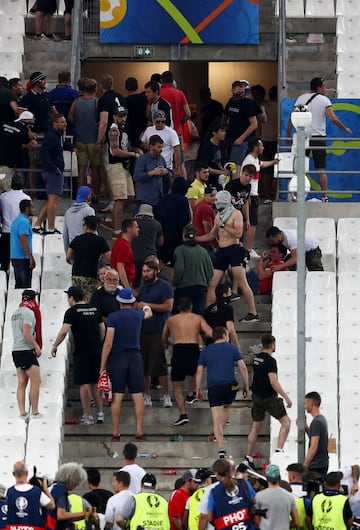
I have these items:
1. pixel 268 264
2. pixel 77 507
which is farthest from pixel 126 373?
pixel 77 507

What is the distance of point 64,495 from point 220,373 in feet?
14.0

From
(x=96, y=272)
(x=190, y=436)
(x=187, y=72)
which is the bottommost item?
(x=190, y=436)

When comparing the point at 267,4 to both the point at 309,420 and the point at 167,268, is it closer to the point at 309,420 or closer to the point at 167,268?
the point at 167,268

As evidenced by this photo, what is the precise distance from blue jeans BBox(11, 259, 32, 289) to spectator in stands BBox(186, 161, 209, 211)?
2487 millimetres

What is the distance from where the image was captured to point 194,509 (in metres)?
23.8

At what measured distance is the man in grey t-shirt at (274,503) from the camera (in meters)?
23.4

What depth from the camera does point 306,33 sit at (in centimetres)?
3647

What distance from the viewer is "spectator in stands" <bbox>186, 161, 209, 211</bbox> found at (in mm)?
30938

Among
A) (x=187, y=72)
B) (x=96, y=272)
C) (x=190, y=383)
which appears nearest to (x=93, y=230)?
(x=96, y=272)

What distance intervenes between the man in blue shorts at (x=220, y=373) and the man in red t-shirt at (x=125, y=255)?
1.95 m

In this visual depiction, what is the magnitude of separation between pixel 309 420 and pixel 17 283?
4347 mm

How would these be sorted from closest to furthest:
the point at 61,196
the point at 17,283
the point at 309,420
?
the point at 309,420 → the point at 17,283 → the point at 61,196

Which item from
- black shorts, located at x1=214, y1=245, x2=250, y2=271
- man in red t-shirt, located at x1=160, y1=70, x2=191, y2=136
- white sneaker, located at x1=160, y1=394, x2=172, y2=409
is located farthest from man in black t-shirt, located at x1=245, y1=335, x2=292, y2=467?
man in red t-shirt, located at x1=160, y1=70, x2=191, y2=136

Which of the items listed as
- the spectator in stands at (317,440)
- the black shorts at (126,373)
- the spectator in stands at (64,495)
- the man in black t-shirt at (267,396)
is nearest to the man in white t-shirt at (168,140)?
the black shorts at (126,373)
